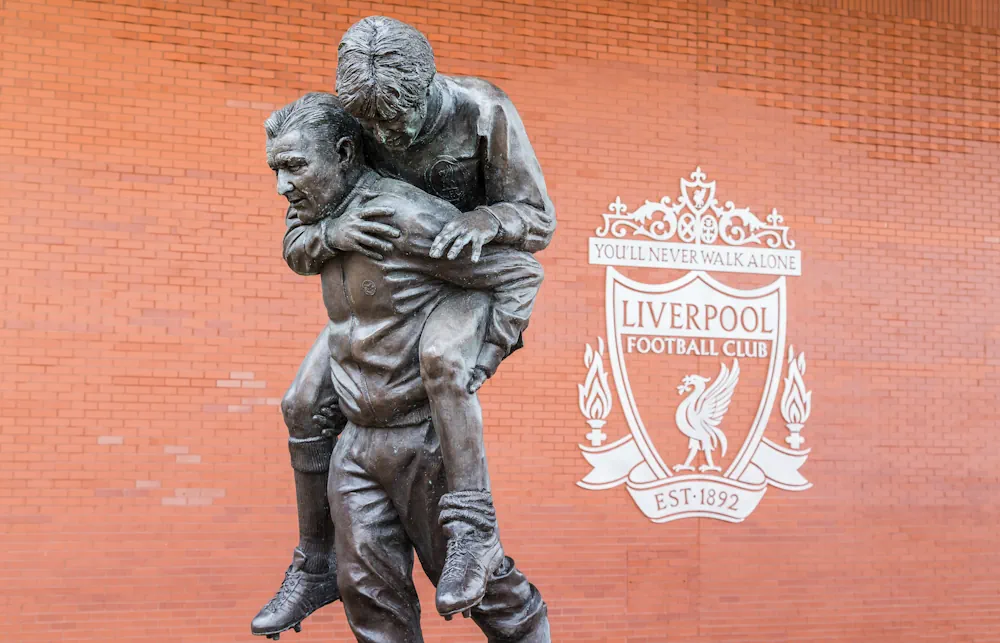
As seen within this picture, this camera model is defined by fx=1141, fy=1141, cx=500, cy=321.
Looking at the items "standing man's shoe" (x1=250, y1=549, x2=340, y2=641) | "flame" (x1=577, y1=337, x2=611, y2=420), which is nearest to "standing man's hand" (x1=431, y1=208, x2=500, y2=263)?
"standing man's shoe" (x1=250, y1=549, x2=340, y2=641)

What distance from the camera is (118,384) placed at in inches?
282

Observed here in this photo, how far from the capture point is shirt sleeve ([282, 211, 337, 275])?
2975 millimetres

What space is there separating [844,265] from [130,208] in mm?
5270

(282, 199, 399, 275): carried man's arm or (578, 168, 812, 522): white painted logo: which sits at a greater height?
(282, 199, 399, 275): carried man's arm

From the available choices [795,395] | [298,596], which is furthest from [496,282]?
[795,395]

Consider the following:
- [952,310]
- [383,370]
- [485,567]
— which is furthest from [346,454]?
[952,310]

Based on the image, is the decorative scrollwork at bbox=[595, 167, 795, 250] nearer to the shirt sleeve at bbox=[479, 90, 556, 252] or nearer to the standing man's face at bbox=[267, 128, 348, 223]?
the shirt sleeve at bbox=[479, 90, 556, 252]

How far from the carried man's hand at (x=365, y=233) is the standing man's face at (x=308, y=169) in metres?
0.08

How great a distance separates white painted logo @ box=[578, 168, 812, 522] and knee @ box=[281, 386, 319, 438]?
16.5 ft

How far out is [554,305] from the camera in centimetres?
806

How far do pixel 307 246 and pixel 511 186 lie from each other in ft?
1.84

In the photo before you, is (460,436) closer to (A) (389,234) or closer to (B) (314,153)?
(A) (389,234)

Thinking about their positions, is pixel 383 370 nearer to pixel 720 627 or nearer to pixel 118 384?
pixel 118 384

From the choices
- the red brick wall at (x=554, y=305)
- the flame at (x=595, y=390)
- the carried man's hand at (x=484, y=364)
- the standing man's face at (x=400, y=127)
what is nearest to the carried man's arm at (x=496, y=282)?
the carried man's hand at (x=484, y=364)
